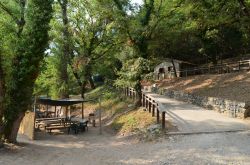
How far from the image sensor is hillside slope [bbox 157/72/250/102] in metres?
19.4

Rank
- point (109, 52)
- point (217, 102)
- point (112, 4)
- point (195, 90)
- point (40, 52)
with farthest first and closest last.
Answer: point (109, 52) → point (195, 90) → point (112, 4) → point (217, 102) → point (40, 52)

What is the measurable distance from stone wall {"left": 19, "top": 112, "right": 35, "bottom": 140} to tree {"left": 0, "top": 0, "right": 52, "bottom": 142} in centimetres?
350

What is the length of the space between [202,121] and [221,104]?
9.98 feet

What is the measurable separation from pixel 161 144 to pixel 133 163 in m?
2.69

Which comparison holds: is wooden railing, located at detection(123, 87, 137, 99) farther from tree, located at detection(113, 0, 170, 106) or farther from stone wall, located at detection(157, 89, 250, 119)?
stone wall, located at detection(157, 89, 250, 119)

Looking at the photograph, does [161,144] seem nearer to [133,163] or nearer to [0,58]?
[133,163]

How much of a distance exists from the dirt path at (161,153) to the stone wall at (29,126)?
10.9ft

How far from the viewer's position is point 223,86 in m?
22.5

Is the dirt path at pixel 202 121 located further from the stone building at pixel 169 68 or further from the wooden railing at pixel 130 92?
the stone building at pixel 169 68

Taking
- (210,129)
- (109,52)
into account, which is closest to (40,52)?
(210,129)

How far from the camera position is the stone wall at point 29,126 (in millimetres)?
17938

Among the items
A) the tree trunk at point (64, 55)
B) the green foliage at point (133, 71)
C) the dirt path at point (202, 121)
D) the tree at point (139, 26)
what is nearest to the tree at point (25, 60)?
the dirt path at point (202, 121)

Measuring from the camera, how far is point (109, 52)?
A: 3061 cm

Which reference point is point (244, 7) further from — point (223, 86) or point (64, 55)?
point (64, 55)
